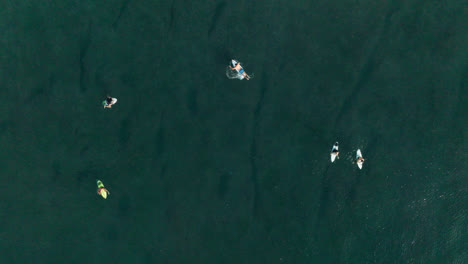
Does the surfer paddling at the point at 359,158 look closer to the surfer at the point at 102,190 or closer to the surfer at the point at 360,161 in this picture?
the surfer at the point at 360,161

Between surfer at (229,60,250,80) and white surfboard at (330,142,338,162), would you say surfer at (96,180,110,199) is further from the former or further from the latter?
white surfboard at (330,142,338,162)

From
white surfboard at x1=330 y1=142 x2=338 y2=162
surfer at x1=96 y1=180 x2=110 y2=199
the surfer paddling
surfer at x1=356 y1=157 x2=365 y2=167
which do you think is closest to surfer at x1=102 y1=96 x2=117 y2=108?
surfer at x1=96 y1=180 x2=110 y2=199

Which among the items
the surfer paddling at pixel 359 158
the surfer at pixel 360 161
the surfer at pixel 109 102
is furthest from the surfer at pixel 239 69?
the surfer at pixel 360 161

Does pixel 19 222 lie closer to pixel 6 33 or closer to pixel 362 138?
pixel 6 33

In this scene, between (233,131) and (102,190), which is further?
(233,131)

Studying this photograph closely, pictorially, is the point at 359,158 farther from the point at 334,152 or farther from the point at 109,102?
the point at 109,102

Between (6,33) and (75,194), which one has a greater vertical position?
(6,33)

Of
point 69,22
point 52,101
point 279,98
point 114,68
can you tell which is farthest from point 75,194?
point 279,98

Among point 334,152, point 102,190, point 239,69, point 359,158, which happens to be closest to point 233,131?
point 239,69
